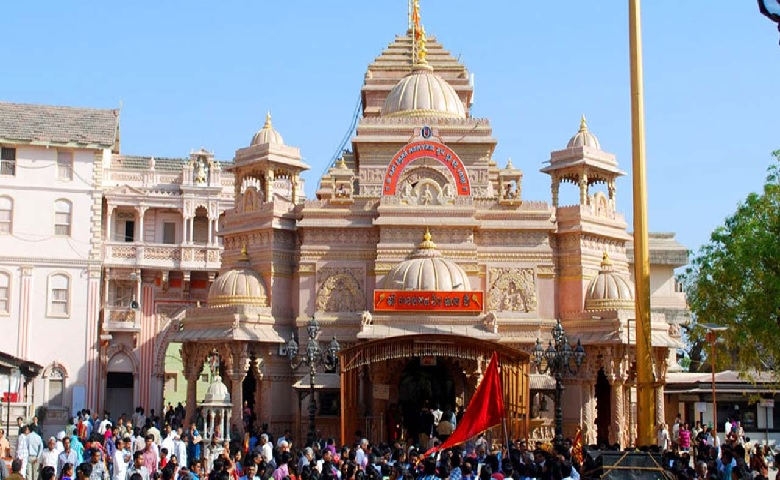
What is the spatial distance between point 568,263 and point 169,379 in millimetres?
22622

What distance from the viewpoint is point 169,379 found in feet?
188

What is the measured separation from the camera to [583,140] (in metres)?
46.2

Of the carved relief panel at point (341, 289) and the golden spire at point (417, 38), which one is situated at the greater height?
the golden spire at point (417, 38)

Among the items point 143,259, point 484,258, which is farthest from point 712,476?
point 143,259

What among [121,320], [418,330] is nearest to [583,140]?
[418,330]

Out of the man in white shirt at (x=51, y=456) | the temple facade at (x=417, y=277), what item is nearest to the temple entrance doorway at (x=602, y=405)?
the temple facade at (x=417, y=277)

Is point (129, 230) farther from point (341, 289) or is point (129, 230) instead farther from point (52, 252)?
point (341, 289)

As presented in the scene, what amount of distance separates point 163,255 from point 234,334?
1538cm

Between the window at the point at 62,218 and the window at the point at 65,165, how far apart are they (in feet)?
3.81

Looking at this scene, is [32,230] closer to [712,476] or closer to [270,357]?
[270,357]

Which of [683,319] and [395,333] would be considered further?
[683,319]

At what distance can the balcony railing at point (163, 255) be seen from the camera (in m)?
54.3

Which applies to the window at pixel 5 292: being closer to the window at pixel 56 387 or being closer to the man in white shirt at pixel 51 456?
the window at pixel 56 387

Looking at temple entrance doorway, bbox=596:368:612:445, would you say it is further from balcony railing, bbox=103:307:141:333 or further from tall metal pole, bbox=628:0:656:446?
balcony railing, bbox=103:307:141:333
